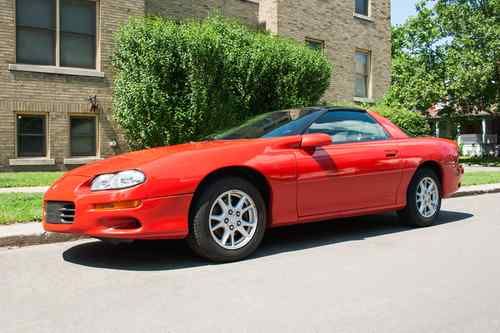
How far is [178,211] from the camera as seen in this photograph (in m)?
4.90

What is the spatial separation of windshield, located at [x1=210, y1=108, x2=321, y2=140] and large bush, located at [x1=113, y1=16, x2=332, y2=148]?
6880mm

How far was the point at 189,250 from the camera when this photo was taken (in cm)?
572

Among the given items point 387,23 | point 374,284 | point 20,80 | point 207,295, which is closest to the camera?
point 207,295

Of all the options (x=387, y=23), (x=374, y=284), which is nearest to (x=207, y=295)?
(x=374, y=284)

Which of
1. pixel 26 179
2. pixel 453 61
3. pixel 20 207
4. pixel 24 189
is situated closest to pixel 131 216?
pixel 20 207

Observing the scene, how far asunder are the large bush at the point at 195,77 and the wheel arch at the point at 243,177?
8016mm

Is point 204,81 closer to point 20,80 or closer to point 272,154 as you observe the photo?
point 20,80

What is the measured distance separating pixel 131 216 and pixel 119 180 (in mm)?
333

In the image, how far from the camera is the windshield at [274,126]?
5.89 metres

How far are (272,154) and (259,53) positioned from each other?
912 centimetres

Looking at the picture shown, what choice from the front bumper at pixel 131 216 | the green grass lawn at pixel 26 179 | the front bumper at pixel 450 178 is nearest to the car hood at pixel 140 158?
the front bumper at pixel 131 216

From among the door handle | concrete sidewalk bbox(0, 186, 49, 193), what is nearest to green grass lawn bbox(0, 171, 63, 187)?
concrete sidewalk bbox(0, 186, 49, 193)

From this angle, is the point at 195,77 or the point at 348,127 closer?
the point at 348,127

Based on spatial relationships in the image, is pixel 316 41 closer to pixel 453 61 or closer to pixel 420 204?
pixel 453 61
